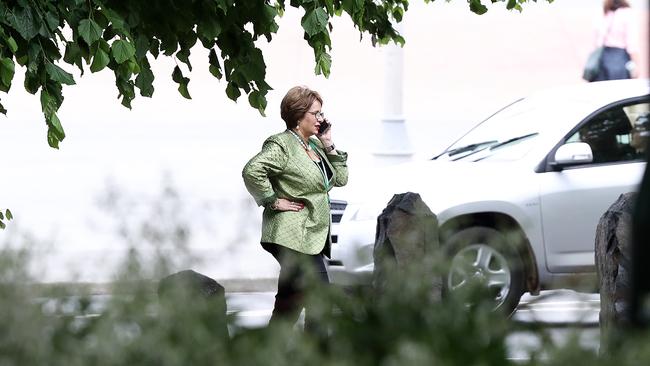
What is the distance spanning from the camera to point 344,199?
35.5ft

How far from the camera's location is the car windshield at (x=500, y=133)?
1064 centimetres

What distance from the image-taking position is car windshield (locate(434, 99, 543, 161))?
34.9 feet

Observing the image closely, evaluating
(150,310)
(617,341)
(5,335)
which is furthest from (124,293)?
(617,341)

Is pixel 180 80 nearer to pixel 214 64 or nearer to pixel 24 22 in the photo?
pixel 214 64

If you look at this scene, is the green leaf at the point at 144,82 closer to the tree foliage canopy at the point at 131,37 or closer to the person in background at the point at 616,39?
the tree foliage canopy at the point at 131,37

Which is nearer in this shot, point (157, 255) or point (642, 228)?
point (642, 228)

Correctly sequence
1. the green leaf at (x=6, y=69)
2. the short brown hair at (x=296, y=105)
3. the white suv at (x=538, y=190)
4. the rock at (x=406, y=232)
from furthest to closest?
the white suv at (x=538, y=190) < the short brown hair at (x=296, y=105) < the green leaf at (x=6, y=69) < the rock at (x=406, y=232)

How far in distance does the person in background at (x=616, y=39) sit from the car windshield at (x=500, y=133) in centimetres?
441

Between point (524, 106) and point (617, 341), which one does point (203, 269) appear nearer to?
point (617, 341)

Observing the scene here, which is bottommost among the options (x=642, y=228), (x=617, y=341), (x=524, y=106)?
(x=617, y=341)

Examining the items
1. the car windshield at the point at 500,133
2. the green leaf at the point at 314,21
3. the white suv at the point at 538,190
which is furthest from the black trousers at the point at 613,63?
the green leaf at the point at 314,21

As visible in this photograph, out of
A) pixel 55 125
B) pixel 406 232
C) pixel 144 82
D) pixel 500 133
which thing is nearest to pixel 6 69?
pixel 55 125

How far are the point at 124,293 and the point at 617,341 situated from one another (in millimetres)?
894

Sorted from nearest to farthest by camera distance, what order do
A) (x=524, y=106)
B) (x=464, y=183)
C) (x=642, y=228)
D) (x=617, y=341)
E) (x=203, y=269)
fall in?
(x=642, y=228)
(x=617, y=341)
(x=203, y=269)
(x=464, y=183)
(x=524, y=106)
